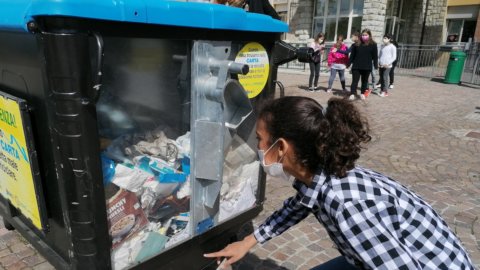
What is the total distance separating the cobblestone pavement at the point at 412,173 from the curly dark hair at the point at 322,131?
254 millimetres

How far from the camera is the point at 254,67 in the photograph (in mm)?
2057

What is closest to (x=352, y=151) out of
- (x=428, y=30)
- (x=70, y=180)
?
(x=70, y=180)

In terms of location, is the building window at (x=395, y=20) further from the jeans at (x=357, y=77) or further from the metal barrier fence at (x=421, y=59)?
the jeans at (x=357, y=77)

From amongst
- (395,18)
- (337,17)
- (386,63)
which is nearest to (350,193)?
(386,63)

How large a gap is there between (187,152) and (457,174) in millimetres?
3667

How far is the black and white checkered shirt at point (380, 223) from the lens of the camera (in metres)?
1.18

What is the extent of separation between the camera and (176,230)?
6.38ft

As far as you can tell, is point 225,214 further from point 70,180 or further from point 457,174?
point 457,174

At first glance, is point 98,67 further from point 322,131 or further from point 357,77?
point 357,77

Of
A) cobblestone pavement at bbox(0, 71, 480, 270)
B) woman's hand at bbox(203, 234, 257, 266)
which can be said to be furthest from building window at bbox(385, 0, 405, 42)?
woman's hand at bbox(203, 234, 257, 266)

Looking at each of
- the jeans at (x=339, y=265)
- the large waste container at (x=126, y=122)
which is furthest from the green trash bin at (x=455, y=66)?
the jeans at (x=339, y=265)

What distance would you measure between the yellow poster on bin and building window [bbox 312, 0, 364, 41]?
1798 centimetres

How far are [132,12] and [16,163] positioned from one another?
3.26 feet

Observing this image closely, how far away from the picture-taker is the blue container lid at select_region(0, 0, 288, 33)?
3.82ft
